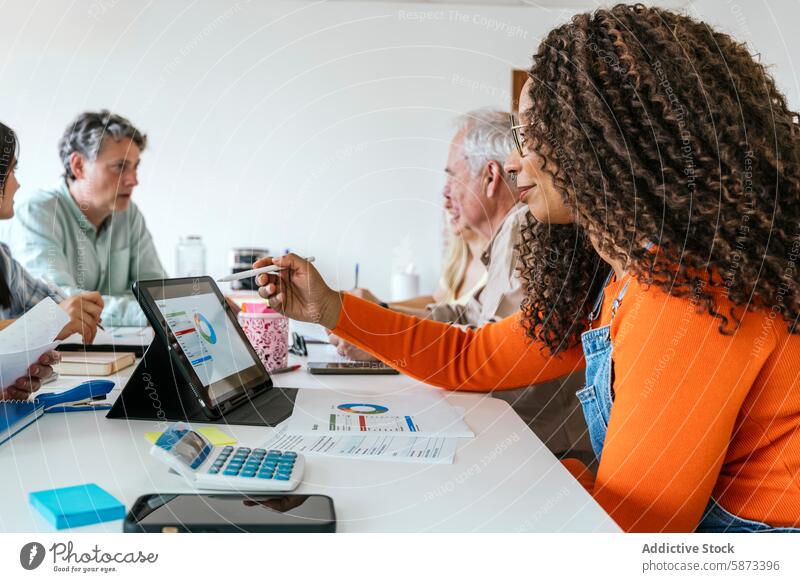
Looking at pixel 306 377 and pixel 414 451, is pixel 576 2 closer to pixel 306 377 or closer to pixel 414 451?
pixel 306 377

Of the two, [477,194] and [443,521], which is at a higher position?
[477,194]

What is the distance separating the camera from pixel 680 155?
860 mm

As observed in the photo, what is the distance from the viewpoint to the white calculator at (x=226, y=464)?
0.72 metres

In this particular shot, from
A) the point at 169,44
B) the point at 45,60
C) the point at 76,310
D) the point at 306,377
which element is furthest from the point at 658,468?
the point at 45,60

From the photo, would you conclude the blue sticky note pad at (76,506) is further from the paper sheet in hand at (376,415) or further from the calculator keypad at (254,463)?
the paper sheet in hand at (376,415)

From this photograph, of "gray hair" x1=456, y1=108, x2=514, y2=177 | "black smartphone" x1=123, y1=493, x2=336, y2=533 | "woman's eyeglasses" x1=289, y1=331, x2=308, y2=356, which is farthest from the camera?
"gray hair" x1=456, y1=108, x2=514, y2=177

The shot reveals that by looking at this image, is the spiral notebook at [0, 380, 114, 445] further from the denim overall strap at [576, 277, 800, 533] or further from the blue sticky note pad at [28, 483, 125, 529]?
the denim overall strap at [576, 277, 800, 533]

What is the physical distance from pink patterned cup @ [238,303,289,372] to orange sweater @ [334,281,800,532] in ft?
2.16

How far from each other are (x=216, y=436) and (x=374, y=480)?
0.83 ft

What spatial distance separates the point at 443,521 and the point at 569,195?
0.49 meters

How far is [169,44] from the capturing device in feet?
11.7

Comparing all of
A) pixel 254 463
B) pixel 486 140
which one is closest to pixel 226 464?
pixel 254 463

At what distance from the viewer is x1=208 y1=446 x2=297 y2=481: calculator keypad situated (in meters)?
0.73

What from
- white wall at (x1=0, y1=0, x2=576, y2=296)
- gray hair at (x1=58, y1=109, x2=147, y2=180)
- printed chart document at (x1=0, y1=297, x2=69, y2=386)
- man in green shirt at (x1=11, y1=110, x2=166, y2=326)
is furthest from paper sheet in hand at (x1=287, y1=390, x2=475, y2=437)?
white wall at (x1=0, y1=0, x2=576, y2=296)
